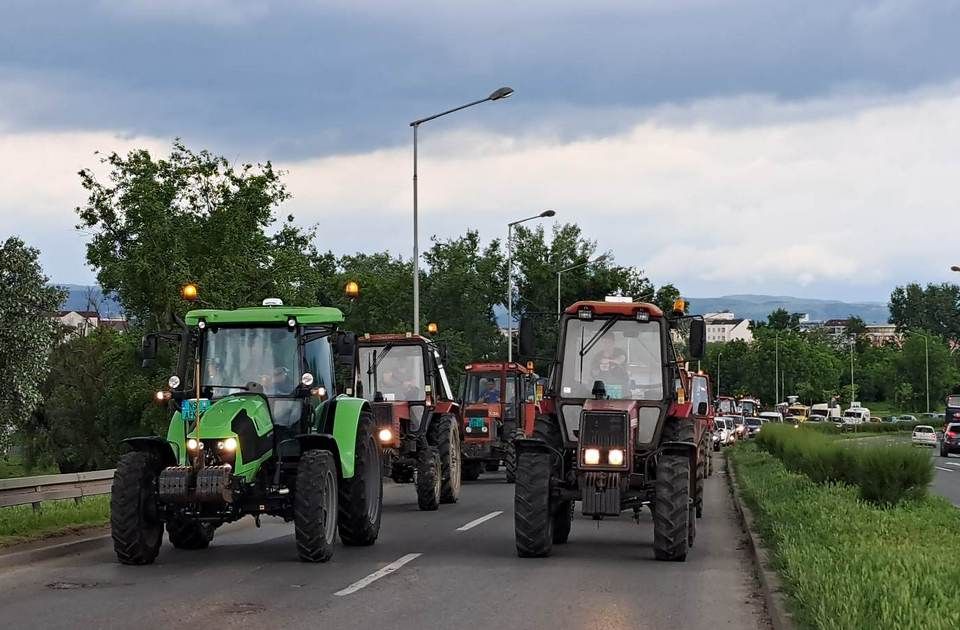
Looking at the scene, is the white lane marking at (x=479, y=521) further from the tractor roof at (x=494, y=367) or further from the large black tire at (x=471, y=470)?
the tractor roof at (x=494, y=367)

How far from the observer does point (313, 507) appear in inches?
568

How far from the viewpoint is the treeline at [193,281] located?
3938 cm

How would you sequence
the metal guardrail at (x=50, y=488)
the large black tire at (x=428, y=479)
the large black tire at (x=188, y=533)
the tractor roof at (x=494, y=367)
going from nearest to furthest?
the large black tire at (x=188, y=533) → the metal guardrail at (x=50, y=488) → the large black tire at (x=428, y=479) → the tractor roof at (x=494, y=367)

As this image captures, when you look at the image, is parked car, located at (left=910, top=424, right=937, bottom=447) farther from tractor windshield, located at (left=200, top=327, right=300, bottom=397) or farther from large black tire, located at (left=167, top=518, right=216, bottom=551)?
tractor windshield, located at (left=200, top=327, right=300, bottom=397)

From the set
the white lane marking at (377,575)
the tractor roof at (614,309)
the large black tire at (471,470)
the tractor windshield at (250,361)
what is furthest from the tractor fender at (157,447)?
the large black tire at (471,470)

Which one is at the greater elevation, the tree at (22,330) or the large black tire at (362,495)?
the tree at (22,330)

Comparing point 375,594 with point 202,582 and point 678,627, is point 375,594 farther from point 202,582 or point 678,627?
point 678,627

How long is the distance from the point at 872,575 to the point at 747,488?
15.9 metres

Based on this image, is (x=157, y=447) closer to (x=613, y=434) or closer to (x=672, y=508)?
(x=613, y=434)

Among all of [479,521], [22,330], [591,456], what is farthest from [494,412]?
[591,456]

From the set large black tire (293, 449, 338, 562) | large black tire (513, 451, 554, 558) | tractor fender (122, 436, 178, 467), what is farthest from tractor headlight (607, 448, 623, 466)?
tractor fender (122, 436, 178, 467)

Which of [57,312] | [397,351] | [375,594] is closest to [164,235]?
[397,351]

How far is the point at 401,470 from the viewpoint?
24.6 metres

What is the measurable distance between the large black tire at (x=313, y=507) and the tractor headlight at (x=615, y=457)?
311cm
